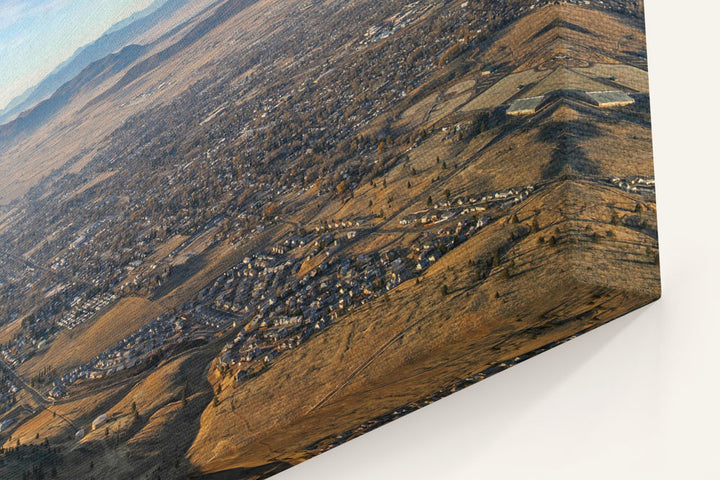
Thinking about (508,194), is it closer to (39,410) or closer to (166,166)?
(166,166)

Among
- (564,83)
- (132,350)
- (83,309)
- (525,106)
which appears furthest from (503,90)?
(83,309)

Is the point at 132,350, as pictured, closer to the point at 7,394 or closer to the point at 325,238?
the point at 7,394

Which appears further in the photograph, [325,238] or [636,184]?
[325,238]

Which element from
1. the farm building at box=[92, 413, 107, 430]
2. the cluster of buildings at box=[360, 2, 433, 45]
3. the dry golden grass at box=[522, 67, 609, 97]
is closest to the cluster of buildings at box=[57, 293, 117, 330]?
the farm building at box=[92, 413, 107, 430]

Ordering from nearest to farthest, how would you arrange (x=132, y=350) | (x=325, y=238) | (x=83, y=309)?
(x=325, y=238) < (x=132, y=350) < (x=83, y=309)

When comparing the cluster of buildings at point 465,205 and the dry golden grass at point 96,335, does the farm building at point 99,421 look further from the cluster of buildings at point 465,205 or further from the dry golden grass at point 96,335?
the cluster of buildings at point 465,205

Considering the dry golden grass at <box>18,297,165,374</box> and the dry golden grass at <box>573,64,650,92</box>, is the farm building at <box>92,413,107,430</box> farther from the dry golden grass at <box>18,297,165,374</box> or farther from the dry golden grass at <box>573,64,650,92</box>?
the dry golden grass at <box>573,64,650,92</box>
